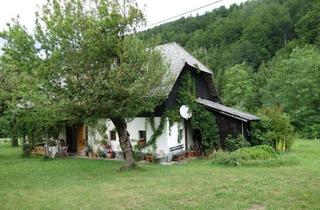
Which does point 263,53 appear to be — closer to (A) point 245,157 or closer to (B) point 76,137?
(B) point 76,137

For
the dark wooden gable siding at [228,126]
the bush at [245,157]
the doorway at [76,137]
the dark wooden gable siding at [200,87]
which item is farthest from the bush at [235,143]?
the doorway at [76,137]

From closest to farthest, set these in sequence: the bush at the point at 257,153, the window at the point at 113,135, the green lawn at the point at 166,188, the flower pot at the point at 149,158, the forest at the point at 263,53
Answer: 1. the green lawn at the point at 166,188
2. the bush at the point at 257,153
3. the flower pot at the point at 149,158
4. the window at the point at 113,135
5. the forest at the point at 263,53

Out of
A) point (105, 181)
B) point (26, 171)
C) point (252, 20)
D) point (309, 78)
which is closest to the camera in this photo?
point (105, 181)

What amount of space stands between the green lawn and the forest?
2403cm

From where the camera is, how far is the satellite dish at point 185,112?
19266 mm

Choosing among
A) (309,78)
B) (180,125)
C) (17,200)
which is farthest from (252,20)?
(17,200)

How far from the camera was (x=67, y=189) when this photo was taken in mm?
11312

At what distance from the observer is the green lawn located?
8688 mm

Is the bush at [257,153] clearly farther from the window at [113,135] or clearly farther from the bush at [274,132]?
the window at [113,135]

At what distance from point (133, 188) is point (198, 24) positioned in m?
69.5

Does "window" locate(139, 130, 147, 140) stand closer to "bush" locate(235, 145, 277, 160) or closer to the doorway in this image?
the doorway

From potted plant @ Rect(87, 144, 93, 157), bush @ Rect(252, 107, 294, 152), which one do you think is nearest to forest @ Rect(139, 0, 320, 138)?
bush @ Rect(252, 107, 294, 152)

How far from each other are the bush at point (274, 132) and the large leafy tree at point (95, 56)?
29.8 ft

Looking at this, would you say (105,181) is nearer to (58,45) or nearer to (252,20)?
(58,45)
